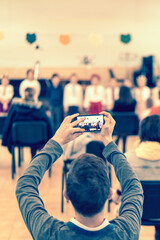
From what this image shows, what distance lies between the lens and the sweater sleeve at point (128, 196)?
35.9 inches

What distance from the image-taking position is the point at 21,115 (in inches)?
160

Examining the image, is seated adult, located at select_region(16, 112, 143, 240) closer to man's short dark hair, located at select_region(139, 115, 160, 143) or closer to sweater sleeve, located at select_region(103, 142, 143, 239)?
sweater sleeve, located at select_region(103, 142, 143, 239)

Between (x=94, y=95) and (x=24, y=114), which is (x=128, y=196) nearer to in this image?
(x=24, y=114)

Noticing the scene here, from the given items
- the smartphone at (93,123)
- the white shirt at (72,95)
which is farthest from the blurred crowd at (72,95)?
the smartphone at (93,123)

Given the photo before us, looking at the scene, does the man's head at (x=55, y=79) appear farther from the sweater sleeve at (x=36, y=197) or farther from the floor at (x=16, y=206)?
the sweater sleeve at (x=36, y=197)

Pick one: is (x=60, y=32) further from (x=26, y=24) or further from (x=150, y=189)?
(x=150, y=189)

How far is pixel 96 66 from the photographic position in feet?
32.9

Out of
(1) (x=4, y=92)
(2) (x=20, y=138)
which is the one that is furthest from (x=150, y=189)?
(1) (x=4, y=92)

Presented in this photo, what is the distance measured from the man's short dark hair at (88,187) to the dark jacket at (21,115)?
3137 millimetres

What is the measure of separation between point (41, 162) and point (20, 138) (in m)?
2.96

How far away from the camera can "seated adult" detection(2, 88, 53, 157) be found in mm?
4035

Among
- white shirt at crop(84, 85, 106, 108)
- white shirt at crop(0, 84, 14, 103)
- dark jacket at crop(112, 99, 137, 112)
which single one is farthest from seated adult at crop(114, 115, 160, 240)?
white shirt at crop(0, 84, 14, 103)

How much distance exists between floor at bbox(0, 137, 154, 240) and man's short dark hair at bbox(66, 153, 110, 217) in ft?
6.30

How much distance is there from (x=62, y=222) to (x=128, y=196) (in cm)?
22
